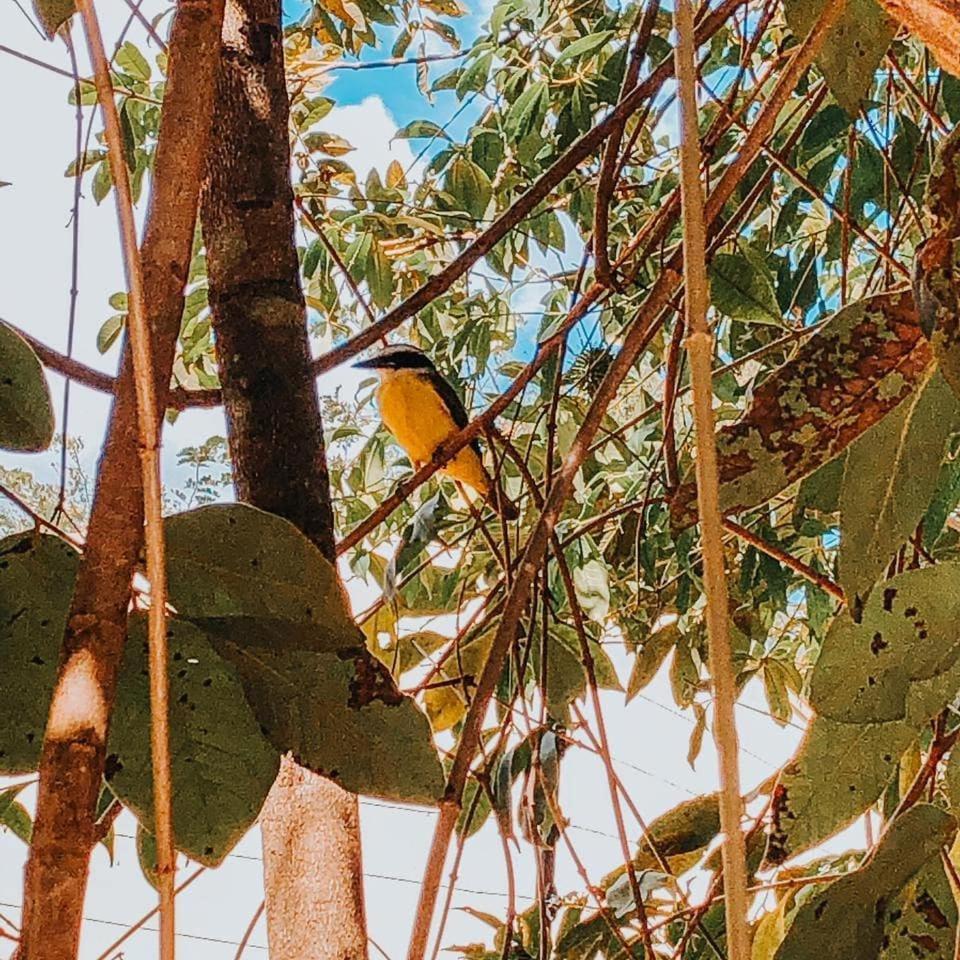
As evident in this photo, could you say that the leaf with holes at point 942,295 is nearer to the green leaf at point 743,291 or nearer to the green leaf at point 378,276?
the green leaf at point 743,291

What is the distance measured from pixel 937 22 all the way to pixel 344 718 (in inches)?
10.5

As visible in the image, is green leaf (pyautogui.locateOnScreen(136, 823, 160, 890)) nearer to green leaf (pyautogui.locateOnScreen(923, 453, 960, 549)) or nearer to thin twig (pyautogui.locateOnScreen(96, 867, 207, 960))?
thin twig (pyautogui.locateOnScreen(96, 867, 207, 960))

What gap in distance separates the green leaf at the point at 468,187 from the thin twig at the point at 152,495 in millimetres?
1278

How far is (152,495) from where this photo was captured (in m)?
0.29

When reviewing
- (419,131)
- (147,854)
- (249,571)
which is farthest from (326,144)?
(249,571)

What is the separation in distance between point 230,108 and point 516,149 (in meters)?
0.93

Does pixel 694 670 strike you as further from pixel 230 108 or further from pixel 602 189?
pixel 230 108

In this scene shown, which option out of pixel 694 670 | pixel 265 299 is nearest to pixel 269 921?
pixel 265 299

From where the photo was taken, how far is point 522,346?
215cm

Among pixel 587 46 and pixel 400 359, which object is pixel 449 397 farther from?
pixel 587 46

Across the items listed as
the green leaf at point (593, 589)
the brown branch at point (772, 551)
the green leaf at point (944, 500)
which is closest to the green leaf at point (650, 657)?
the green leaf at point (593, 589)

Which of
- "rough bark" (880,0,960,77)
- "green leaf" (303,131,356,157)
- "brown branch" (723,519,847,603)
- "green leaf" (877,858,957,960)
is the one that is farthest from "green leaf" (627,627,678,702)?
"rough bark" (880,0,960,77)

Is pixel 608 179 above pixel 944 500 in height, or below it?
above

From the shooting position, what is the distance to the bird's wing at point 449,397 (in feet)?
6.53
